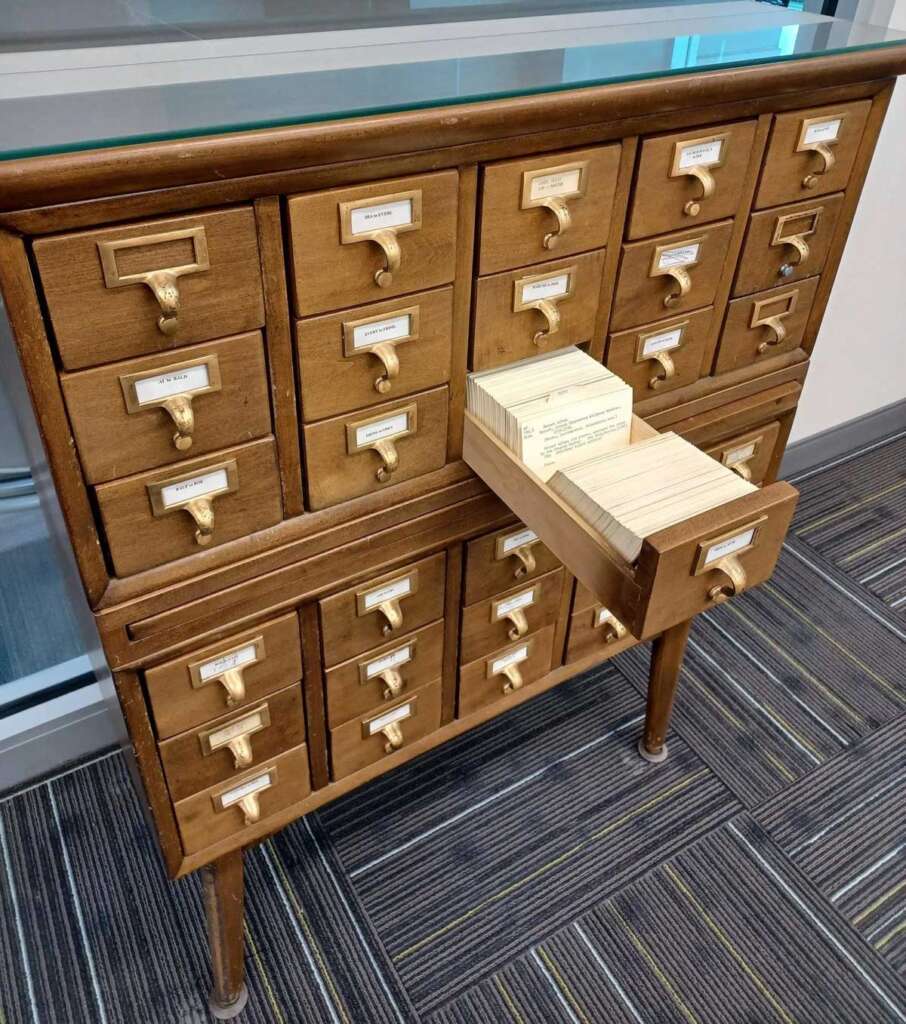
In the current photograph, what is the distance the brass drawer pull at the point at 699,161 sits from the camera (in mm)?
977

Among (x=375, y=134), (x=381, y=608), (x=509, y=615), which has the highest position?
(x=375, y=134)

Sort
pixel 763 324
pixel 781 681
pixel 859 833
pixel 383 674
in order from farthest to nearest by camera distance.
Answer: pixel 781 681 < pixel 859 833 < pixel 763 324 < pixel 383 674

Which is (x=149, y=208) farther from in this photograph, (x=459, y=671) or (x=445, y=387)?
(x=459, y=671)

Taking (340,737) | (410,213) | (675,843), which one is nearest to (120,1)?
(410,213)

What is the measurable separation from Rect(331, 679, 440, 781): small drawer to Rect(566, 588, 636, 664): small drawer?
0.25m

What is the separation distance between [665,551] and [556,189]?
1.25ft

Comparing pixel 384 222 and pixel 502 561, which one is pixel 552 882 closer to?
pixel 502 561

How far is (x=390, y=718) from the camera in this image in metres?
1.20

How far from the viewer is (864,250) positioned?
1979 mm

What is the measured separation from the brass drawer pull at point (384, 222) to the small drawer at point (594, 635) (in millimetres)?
698

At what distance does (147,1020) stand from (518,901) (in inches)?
21.9

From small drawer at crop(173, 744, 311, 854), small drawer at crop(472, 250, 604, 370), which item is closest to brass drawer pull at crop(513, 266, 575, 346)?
small drawer at crop(472, 250, 604, 370)

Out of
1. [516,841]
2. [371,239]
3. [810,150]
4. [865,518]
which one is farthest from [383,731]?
[865,518]

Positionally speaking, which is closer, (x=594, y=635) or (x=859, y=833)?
(x=594, y=635)
